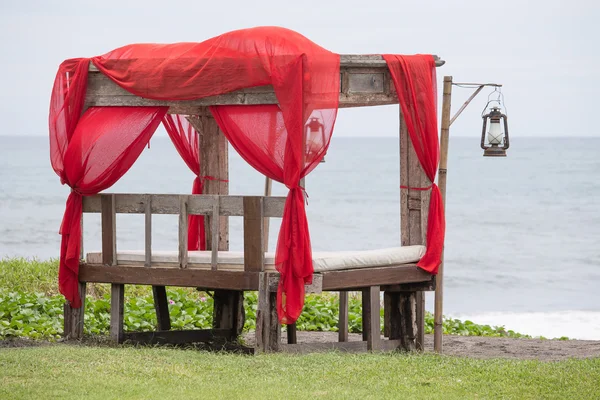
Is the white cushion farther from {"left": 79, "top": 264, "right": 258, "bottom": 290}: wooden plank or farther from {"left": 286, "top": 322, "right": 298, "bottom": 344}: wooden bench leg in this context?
{"left": 286, "top": 322, "right": 298, "bottom": 344}: wooden bench leg

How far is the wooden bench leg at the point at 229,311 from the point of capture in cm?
1171

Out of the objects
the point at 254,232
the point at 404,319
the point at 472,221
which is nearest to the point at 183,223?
the point at 254,232

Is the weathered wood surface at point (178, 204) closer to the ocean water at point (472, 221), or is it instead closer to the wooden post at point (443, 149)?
the wooden post at point (443, 149)

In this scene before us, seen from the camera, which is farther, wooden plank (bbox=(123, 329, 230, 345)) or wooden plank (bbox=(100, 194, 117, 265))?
wooden plank (bbox=(123, 329, 230, 345))

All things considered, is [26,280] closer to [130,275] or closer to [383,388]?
[130,275]

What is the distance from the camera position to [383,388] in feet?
25.9

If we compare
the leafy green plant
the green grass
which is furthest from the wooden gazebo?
the green grass

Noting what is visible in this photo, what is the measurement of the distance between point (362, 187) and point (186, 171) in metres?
10.7

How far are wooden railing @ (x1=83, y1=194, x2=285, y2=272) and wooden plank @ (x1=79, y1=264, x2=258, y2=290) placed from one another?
78 mm

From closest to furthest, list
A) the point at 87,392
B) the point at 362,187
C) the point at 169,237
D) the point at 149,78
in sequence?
1. the point at 87,392
2. the point at 149,78
3. the point at 169,237
4. the point at 362,187

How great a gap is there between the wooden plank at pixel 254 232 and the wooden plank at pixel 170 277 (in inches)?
4.7

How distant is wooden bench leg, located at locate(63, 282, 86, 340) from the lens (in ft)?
35.1

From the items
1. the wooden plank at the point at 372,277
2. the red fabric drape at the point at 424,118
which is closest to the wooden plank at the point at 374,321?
the wooden plank at the point at 372,277

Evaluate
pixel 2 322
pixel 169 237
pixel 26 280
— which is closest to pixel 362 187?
pixel 169 237
